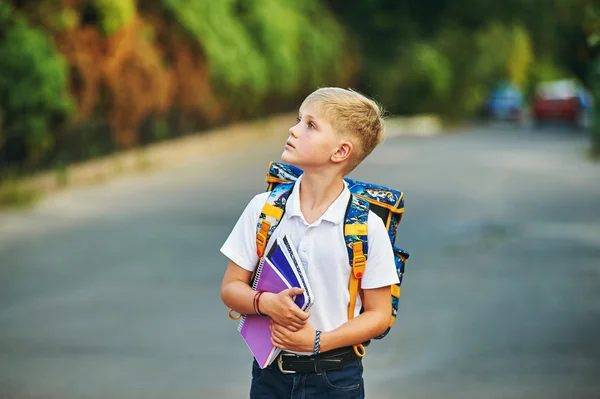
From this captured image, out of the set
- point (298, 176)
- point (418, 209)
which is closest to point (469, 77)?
point (418, 209)

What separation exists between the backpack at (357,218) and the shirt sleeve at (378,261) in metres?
0.02

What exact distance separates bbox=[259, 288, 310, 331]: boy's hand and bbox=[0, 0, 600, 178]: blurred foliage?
116cm

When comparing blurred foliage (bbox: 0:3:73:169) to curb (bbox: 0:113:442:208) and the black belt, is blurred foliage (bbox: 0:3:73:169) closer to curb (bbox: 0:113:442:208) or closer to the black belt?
curb (bbox: 0:113:442:208)

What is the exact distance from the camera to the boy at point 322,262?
135 inches

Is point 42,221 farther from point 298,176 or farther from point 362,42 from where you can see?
point 362,42

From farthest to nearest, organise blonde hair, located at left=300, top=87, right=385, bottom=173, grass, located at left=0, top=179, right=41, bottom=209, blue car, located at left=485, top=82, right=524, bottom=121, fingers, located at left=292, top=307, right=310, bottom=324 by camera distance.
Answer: blue car, located at left=485, top=82, right=524, bottom=121
grass, located at left=0, top=179, right=41, bottom=209
blonde hair, located at left=300, top=87, right=385, bottom=173
fingers, located at left=292, top=307, right=310, bottom=324

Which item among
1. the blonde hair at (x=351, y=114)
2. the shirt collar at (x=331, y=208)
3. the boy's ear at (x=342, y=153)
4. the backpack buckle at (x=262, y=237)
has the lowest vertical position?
the backpack buckle at (x=262, y=237)

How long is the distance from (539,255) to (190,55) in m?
15.0

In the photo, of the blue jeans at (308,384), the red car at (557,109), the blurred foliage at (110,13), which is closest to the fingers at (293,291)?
the blue jeans at (308,384)

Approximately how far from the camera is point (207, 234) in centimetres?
1312

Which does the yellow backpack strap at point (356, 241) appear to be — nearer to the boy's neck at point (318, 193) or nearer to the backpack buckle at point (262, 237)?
the boy's neck at point (318, 193)

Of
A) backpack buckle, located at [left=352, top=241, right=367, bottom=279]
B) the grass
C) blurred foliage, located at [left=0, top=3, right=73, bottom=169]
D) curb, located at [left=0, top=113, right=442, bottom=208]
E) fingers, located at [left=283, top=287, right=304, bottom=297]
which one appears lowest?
curb, located at [left=0, top=113, right=442, bottom=208]

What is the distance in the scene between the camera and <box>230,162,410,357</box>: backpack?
348 centimetres

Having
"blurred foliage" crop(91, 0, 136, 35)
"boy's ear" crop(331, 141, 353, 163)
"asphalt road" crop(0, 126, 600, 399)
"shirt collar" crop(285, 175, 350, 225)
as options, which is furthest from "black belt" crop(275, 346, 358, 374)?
"blurred foliage" crop(91, 0, 136, 35)
